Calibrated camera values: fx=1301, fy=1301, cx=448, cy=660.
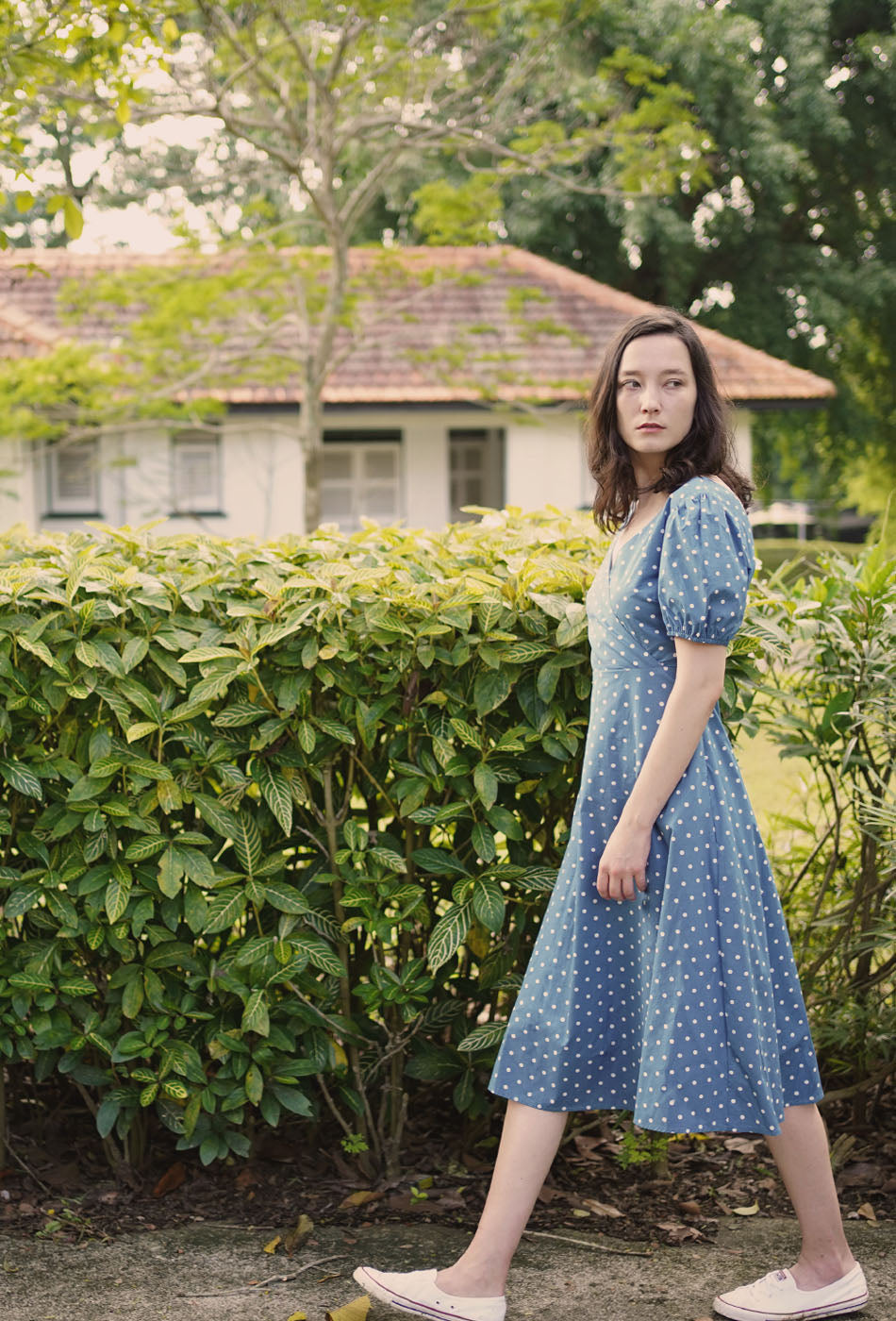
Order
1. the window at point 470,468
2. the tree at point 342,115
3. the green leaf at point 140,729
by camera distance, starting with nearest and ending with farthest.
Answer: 1. the green leaf at point 140,729
2. the tree at point 342,115
3. the window at point 470,468

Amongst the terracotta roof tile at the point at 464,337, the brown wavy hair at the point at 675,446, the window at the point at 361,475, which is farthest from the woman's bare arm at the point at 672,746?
the window at the point at 361,475

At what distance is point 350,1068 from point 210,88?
838cm

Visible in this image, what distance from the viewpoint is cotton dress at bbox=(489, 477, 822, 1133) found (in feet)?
7.44

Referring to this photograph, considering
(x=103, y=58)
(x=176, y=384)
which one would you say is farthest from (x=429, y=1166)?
(x=176, y=384)

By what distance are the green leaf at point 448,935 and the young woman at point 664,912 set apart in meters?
0.24

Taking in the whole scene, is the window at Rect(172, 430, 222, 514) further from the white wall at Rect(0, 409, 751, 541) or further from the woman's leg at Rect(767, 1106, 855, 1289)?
the woman's leg at Rect(767, 1106, 855, 1289)

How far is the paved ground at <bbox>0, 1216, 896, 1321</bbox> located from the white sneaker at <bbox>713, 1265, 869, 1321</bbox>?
0.05 metres

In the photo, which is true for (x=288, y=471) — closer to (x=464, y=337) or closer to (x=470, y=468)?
(x=470, y=468)

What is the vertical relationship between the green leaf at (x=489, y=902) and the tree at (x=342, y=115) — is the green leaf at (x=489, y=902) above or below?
below

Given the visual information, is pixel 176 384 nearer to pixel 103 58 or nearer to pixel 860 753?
pixel 103 58

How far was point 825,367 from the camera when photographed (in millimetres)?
24703

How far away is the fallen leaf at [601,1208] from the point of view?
2832 millimetres

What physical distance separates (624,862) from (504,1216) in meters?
0.67

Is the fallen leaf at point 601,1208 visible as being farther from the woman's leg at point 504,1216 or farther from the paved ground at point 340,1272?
the woman's leg at point 504,1216
